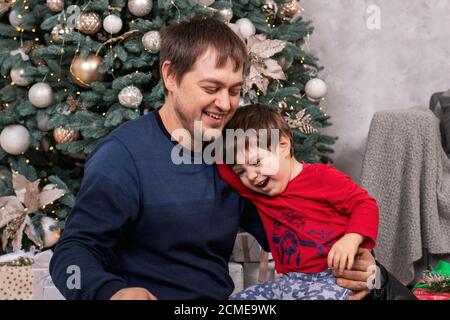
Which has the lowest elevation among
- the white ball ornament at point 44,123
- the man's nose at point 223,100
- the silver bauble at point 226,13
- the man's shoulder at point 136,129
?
the white ball ornament at point 44,123

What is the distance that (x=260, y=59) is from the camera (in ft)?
9.32

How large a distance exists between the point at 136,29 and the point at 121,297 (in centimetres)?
163

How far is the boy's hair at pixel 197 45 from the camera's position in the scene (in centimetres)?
164

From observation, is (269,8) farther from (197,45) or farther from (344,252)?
(344,252)

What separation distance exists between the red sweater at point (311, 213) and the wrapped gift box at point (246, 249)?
48.0 inches

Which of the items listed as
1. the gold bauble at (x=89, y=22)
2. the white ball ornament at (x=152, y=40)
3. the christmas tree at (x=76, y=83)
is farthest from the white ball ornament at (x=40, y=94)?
the white ball ornament at (x=152, y=40)

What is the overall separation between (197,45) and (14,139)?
1.39 m

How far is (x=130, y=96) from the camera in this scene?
2.60 m

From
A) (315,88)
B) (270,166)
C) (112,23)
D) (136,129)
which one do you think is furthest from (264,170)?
(315,88)

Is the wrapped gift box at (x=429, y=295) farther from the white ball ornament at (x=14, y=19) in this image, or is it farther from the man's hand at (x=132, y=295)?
the white ball ornament at (x=14, y=19)

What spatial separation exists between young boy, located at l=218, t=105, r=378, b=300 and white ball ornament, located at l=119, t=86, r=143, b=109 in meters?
0.91

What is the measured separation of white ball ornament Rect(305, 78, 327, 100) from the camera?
120 inches

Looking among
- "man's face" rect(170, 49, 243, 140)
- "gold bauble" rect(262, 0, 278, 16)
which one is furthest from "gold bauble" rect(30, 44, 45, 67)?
"man's face" rect(170, 49, 243, 140)
